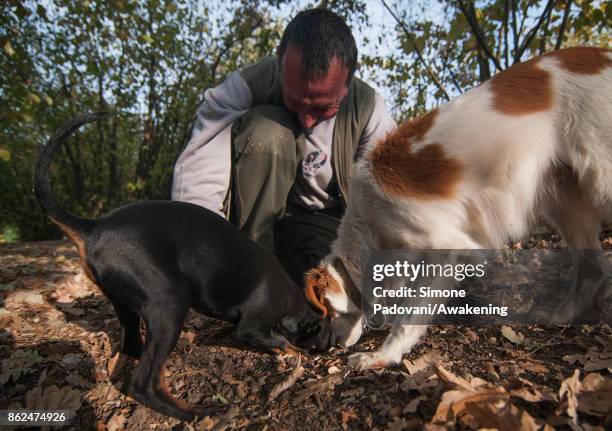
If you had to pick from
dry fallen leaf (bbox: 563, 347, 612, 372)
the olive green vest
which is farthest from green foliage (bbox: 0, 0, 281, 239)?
dry fallen leaf (bbox: 563, 347, 612, 372)

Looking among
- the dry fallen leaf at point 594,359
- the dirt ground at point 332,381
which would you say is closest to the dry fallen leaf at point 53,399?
the dirt ground at point 332,381

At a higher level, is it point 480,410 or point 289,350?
point 480,410

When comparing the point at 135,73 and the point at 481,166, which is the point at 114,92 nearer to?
the point at 135,73

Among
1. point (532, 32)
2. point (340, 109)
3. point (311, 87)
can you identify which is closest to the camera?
point (311, 87)

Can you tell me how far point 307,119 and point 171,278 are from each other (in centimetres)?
136

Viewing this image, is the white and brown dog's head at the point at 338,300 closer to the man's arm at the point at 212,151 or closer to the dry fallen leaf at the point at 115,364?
the man's arm at the point at 212,151

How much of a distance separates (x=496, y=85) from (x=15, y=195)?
8.28 meters

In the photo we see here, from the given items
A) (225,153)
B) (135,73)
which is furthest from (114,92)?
(225,153)

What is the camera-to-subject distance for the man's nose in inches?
102

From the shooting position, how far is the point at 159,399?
5.16ft

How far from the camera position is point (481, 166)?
6.63 ft

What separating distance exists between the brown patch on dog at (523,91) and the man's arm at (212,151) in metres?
1.55

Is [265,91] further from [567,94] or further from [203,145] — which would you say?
[567,94]

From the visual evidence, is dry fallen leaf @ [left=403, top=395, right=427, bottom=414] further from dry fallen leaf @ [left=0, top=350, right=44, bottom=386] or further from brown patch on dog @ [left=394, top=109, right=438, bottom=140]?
dry fallen leaf @ [left=0, top=350, right=44, bottom=386]
